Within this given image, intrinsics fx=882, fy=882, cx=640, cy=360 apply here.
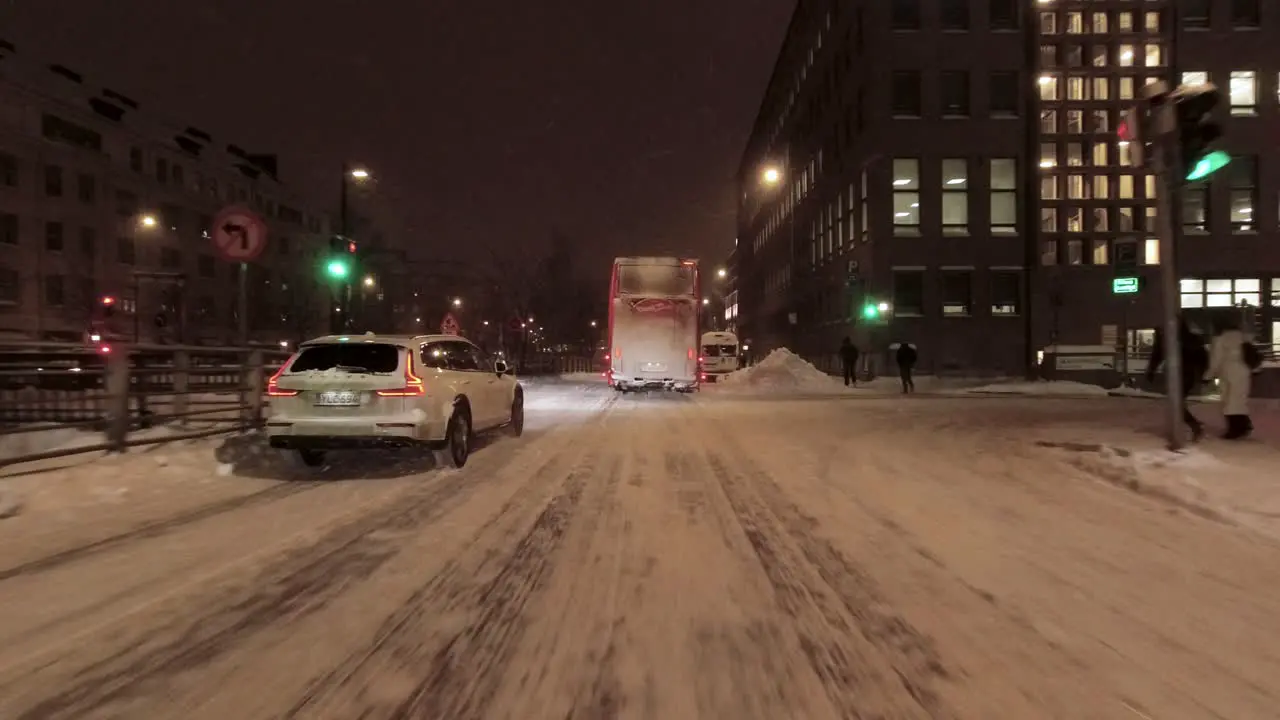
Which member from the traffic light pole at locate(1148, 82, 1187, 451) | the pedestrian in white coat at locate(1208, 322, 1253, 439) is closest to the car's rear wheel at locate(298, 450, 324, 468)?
the traffic light pole at locate(1148, 82, 1187, 451)

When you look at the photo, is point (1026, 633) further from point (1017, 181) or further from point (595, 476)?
point (1017, 181)

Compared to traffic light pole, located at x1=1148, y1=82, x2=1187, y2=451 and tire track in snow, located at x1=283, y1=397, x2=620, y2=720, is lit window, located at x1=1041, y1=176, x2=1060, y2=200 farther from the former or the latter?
tire track in snow, located at x1=283, y1=397, x2=620, y2=720

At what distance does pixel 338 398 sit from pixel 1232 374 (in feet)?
37.0

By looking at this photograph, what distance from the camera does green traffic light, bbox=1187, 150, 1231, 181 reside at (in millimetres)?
9672

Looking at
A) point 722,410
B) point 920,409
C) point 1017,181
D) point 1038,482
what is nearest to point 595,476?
point 1038,482

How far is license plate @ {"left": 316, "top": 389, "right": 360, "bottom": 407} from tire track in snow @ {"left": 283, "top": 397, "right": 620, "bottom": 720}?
3399 mm

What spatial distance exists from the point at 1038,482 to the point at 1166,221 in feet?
11.7

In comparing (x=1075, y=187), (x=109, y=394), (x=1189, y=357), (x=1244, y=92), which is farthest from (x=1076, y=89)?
(x=109, y=394)

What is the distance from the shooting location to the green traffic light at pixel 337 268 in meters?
21.9

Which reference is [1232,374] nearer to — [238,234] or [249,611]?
[249,611]

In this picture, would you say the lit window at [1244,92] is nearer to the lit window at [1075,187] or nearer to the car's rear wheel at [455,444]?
the lit window at [1075,187]

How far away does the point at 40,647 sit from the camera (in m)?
4.43

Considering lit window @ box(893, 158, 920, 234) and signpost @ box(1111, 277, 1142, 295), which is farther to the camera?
lit window @ box(893, 158, 920, 234)

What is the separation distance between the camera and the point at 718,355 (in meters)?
46.4
